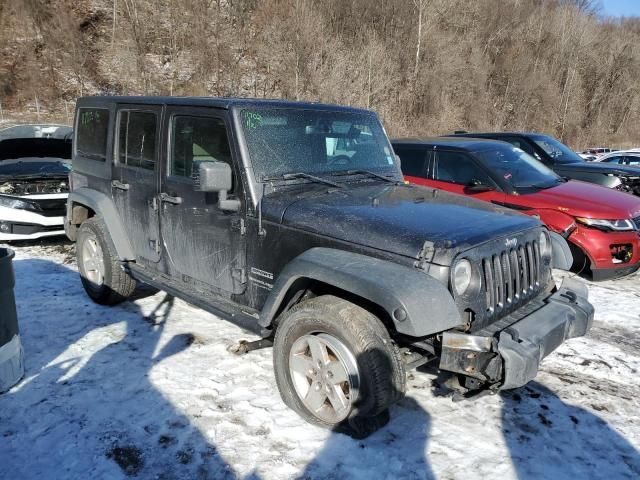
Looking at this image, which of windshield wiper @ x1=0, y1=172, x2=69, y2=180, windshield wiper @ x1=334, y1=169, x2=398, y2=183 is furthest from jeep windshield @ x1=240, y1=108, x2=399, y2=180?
windshield wiper @ x1=0, y1=172, x2=69, y2=180

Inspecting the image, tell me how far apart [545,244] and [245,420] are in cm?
243

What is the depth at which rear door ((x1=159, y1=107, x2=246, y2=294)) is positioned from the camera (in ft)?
11.4

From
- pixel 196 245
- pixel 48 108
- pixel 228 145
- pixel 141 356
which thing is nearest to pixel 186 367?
pixel 141 356

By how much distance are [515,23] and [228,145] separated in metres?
47.3

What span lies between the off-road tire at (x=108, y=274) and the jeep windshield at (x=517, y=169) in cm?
469

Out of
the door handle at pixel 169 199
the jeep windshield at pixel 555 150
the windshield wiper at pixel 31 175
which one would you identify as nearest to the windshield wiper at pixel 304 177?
the door handle at pixel 169 199

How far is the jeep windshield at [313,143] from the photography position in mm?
3439

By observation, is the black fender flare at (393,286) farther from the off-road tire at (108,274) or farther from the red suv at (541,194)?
the red suv at (541,194)

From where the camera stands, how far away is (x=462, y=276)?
2705 millimetres

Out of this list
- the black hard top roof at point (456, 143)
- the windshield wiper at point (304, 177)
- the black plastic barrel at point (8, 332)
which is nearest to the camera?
the black plastic barrel at point (8, 332)

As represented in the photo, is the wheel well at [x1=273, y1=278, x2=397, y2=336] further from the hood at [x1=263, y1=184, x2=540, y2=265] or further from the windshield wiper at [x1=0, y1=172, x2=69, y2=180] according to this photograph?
the windshield wiper at [x1=0, y1=172, x2=69, y2=180]

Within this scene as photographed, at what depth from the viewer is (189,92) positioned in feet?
82.3

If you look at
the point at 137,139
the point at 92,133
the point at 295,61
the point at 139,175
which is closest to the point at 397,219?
the point at 139,175

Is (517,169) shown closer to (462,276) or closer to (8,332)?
(462,276)
